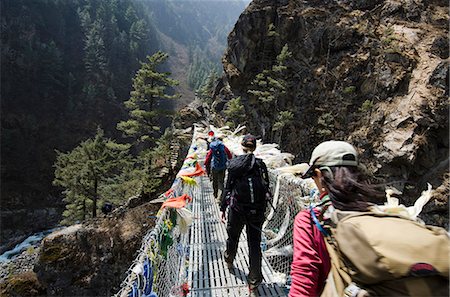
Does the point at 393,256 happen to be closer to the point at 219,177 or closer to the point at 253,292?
the point at 253,292

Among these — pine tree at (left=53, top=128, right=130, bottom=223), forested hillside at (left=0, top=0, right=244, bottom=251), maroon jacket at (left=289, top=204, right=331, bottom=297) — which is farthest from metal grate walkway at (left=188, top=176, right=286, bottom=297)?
forested hillside at (left=0, top=0, right=244, bottom=251)

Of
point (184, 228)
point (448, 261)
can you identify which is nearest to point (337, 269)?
point (448, 261)

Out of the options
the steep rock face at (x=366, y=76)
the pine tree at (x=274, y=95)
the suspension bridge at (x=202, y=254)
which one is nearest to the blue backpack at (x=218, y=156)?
the suspension bridge at (x=202, y=254)

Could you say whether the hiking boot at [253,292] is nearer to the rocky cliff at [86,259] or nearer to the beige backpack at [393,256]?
the beige backpack at [393,256]

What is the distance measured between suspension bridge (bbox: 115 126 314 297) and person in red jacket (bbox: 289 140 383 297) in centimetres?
96

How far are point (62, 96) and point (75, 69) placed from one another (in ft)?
25.1

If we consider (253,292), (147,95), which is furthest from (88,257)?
(253,292)

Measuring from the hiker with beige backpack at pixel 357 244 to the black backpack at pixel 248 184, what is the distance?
4.94 ft

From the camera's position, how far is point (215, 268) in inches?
139

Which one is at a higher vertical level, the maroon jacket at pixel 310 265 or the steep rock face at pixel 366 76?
the steep rock face at pixel 366 76

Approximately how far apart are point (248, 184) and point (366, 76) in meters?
20.2

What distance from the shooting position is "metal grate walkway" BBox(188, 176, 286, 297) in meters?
3.06

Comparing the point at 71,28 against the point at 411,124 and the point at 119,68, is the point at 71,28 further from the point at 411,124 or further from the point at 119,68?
the point at 411,124

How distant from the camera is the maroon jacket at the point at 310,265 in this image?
114 cm
